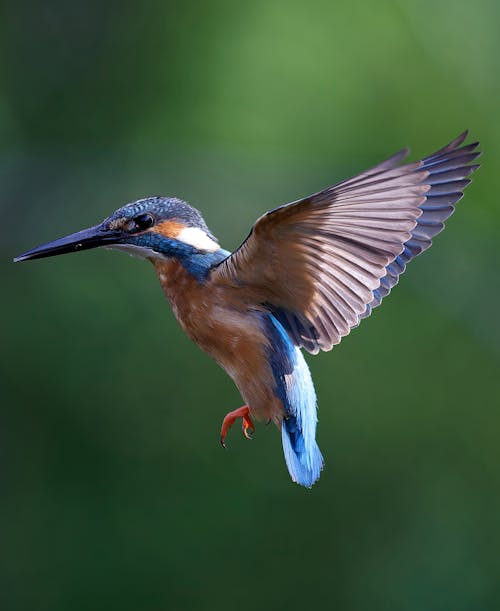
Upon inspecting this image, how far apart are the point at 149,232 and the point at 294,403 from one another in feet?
1.44

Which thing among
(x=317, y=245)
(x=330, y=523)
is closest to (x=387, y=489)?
(x=330, y=523)

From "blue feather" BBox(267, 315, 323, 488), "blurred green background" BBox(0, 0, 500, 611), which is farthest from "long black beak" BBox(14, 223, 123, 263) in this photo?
"blurred green background" BBox(0, 0, 500, 611)

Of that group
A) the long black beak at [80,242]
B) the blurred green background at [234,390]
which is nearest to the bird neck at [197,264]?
the long black beak at [80,242]

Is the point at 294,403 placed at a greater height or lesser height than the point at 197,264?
lesser

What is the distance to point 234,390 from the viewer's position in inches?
204

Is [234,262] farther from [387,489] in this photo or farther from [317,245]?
A: [387,489]

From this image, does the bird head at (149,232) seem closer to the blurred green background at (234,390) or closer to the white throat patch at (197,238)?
the white throat patch at (197,238)

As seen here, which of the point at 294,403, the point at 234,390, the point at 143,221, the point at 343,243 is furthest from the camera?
the point at 234,390

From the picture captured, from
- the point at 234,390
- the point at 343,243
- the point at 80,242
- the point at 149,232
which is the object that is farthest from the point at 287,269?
the point at 234,390

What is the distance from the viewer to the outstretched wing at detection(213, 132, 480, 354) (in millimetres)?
1749

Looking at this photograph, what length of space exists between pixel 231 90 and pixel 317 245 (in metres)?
4.00

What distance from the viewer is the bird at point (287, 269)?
5.96 feet

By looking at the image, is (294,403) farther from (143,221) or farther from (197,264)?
(143,221)

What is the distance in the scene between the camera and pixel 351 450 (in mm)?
5285
